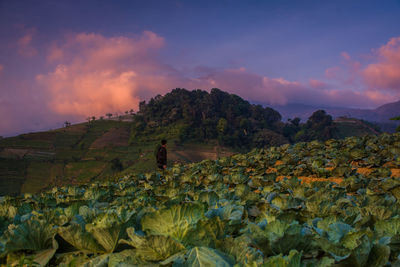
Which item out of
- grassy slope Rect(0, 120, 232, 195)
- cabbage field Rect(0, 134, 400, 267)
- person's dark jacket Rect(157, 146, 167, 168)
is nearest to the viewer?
cabbage field Rect(0, 134, 400, 267)

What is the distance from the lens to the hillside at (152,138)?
280 ft

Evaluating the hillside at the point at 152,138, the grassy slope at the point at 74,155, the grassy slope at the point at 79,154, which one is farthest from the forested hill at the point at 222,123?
the grassy slope at the point at 74,155

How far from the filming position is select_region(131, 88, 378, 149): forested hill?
105062mm

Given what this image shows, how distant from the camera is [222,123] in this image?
362 feet

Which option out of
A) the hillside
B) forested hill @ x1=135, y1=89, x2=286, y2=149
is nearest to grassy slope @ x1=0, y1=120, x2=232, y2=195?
the hillside

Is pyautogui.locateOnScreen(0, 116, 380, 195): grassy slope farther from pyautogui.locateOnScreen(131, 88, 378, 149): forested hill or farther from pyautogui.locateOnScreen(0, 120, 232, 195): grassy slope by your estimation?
pyautogui.locateOnScreen(131, 88, 378, 149): forested hill

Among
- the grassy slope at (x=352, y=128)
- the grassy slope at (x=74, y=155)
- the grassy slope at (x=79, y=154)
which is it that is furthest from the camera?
the grassy slope at (x=352, y=128)

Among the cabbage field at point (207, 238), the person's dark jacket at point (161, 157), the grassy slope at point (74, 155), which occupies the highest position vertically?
the cabbage field at point (207, 238)

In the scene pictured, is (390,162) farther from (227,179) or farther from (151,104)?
(151,104)

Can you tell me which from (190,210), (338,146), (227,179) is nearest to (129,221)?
(190,210)

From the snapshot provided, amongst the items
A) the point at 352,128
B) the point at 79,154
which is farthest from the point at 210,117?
the point at 352,128

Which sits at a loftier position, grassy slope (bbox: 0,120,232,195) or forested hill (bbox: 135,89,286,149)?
forested hill (bbox: 135,89,286,149)

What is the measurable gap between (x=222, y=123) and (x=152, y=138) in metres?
30.8

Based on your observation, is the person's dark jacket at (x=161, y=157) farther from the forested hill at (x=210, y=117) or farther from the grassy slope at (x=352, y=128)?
the grassy slope at (x=352, y=128)
